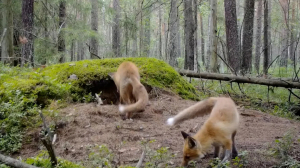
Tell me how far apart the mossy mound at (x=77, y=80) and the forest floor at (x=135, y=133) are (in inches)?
28.6

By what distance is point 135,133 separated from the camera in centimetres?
593

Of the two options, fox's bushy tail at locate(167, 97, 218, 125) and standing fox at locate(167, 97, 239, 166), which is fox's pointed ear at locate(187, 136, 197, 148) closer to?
standing fox at locate(167, 97, 239, 166)

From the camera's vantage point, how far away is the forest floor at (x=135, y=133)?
481 cm

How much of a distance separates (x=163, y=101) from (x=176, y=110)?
0.72 m

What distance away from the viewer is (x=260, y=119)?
7.38 m

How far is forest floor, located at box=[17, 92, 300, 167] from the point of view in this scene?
4.81 m

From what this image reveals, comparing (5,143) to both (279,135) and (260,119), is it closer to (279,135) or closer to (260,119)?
(279,135)

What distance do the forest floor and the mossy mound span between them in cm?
73

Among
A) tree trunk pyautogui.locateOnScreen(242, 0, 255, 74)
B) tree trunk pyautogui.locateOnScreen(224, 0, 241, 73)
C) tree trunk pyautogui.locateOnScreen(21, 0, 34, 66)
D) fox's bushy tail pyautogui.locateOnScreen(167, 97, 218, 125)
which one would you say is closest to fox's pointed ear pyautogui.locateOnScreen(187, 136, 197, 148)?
fox's bushy tail pyautogui.locateOnScreen(167, 97, 218, 125)

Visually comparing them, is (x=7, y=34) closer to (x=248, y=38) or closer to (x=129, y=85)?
(x=129, y=85)

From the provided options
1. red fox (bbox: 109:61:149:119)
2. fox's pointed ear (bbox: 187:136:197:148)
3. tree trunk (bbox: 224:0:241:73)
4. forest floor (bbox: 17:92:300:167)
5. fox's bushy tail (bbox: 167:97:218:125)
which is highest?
tree trunk (bbox: 224:0:241:73)

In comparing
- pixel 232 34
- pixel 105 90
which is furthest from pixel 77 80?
pixel 232 34

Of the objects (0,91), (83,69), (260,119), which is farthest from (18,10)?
(260,119)

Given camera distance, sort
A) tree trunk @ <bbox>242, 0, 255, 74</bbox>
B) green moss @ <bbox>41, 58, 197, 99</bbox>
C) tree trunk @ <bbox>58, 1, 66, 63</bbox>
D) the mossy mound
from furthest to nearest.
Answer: tree trunk @ <bbox>242, 0, 255, 74</bbox> < tree trunk @ <bbox>58, 1, 66, 63</bbox> < green moss @ <bbox>41, 58, 197, 99</bbox> < the mossy mound
